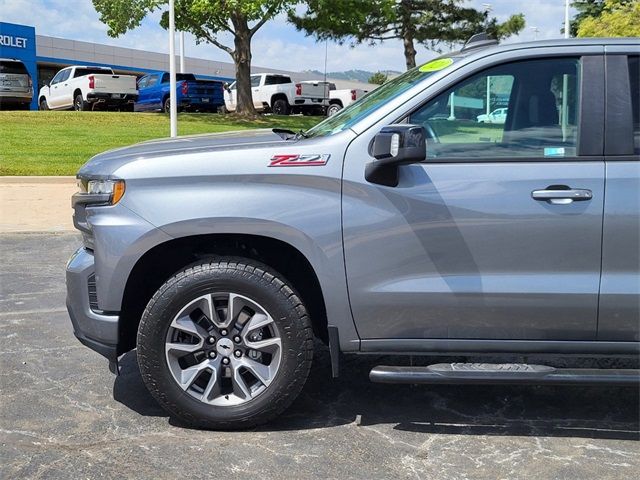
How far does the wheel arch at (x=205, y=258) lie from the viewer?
3744 mm

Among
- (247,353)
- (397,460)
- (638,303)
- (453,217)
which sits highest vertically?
(453,217)

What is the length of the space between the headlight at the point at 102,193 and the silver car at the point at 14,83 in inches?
957

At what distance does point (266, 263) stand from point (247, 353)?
0.47m

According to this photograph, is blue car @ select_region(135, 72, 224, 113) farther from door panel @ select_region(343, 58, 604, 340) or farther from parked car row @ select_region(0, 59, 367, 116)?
door panel @ select_region(343, 58, 604, 340)

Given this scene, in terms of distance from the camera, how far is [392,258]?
11.8 feet

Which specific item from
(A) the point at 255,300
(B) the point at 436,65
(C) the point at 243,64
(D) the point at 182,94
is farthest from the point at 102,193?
(D) the point at 182,94

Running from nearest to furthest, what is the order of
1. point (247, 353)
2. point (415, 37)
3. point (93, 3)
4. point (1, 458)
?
point (1, 458) < point (247, 353) < point (93, 3) < point (415, 37)

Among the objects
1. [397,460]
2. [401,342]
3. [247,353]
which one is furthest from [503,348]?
[247,353]

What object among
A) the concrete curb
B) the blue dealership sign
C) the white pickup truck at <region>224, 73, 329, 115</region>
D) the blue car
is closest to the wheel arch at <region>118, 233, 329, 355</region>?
the concrete curb

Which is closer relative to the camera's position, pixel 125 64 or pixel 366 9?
pixel 366 9

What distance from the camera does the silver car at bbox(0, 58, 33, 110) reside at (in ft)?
84.7

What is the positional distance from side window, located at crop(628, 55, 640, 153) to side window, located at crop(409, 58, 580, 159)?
0.26 meters

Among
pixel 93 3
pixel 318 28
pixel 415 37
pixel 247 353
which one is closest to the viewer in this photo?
pixel 247 353

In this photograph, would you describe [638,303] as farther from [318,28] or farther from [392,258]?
[318,28]
